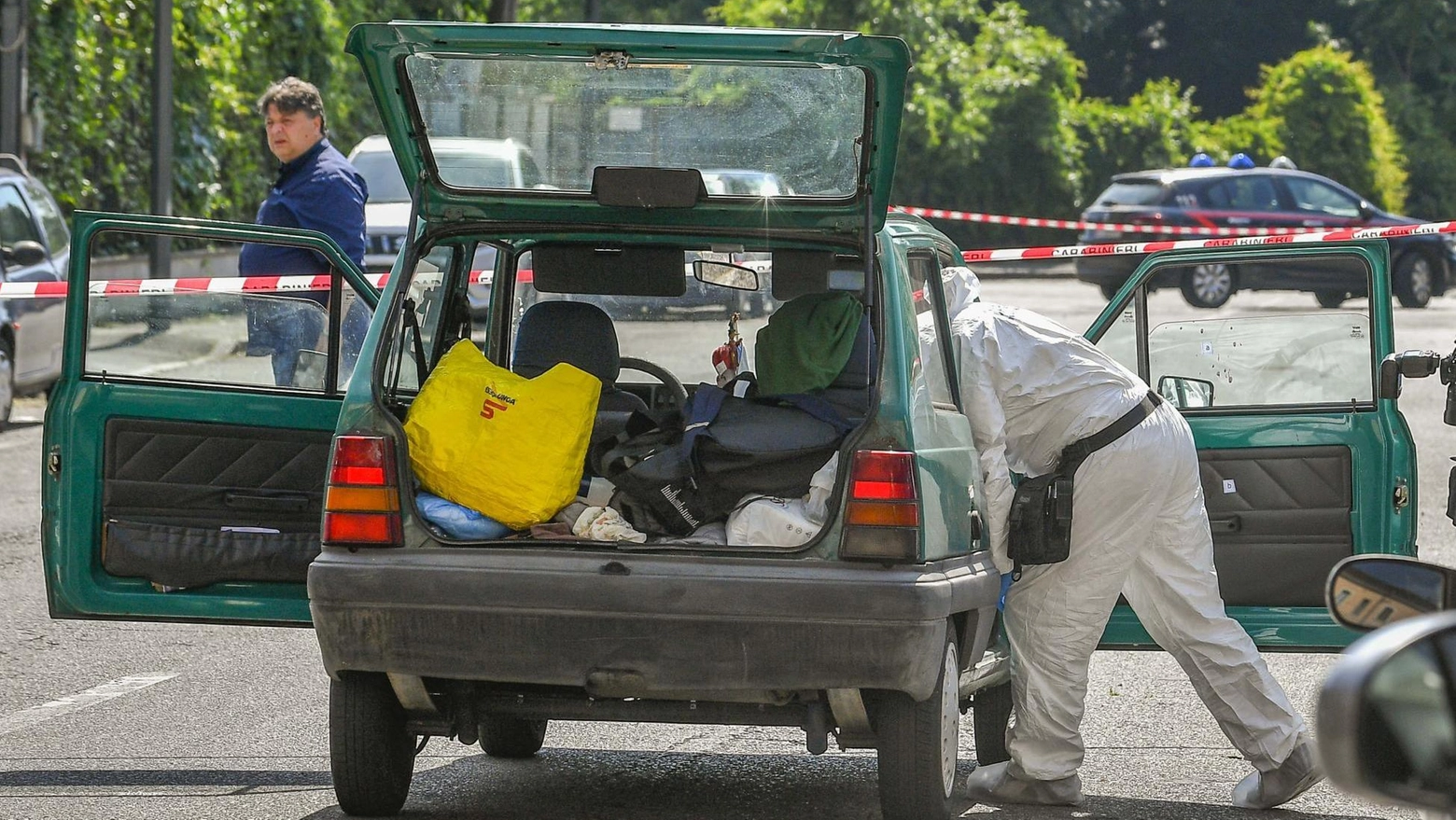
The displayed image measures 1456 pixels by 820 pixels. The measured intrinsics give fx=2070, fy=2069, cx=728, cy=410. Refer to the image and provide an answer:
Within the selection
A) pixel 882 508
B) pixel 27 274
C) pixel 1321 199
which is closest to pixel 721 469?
pixel 882 508

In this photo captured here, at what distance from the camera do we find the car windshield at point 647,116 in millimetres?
5062

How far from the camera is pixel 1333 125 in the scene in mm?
40219

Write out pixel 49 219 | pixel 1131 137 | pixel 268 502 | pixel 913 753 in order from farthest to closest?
pixel 1131 137 < pixel 49 219 < pixel 268 502 < pixel 913 753

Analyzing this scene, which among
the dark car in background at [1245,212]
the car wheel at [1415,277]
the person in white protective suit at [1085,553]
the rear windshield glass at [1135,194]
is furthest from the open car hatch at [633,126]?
Answer: the car wheel at [1415,277]

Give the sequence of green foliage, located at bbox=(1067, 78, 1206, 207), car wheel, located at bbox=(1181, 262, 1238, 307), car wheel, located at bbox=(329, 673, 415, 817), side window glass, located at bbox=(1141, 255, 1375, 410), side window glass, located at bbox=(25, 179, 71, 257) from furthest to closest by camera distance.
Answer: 1. green foliage, located at bbox=(1067, 78, 1206, 207)
2. car wheel, located at bbox=(1181, 262, 1238, 307)
3. side window glass, located at bbox=(25, 179, 71, 257)
4. side window glass, located at bbox=(1141, 255, 1375, 410)
5. car wheel, located at bbox=(329, 673, 415, 817)

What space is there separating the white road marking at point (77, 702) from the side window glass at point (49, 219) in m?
7.26

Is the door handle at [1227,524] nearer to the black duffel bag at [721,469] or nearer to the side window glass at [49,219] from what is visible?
the black duffel bag at [721,469]

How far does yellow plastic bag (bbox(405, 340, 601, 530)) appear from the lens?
201 inches

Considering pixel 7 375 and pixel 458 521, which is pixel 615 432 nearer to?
pixel 458 521

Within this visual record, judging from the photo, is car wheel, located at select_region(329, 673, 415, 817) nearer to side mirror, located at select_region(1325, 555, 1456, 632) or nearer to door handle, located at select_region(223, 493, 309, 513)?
door handle, located at select_region(223, 493, 309, 513)

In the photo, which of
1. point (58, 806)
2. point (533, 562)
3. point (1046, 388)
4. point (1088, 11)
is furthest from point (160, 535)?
point (1088, 11)

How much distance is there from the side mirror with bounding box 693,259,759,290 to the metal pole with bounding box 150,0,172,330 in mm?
11198

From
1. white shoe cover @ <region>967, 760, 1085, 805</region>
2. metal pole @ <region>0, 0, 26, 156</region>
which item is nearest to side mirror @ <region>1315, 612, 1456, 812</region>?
white shoe cover @ <region>967, 760, 1085, 805</region>

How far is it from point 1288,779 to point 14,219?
1015 centimetres
